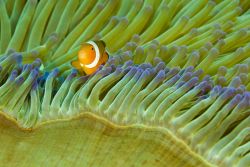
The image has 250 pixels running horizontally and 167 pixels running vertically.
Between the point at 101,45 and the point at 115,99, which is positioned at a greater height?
the point at 101,45

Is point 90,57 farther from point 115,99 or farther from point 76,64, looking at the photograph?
point 115,99

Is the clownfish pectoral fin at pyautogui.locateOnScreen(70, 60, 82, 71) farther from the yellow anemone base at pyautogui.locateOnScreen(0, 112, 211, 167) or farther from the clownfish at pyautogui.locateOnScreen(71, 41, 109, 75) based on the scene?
the yellow anemone base at pyautogui.locateOnScreen(0, 112, 211, 167)

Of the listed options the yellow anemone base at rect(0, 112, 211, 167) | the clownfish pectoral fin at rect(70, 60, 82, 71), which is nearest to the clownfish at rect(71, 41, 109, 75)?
the clownfish pectoral fin at rect(70, 60, 82, 71)

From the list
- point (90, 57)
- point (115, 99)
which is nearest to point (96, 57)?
point (90, 57)

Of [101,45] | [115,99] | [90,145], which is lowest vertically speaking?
[90,145]

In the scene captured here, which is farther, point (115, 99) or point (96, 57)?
point (96, 57)

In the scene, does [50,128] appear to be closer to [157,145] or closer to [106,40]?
[157,145]

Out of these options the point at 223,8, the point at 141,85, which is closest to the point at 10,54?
the point at 141,85
